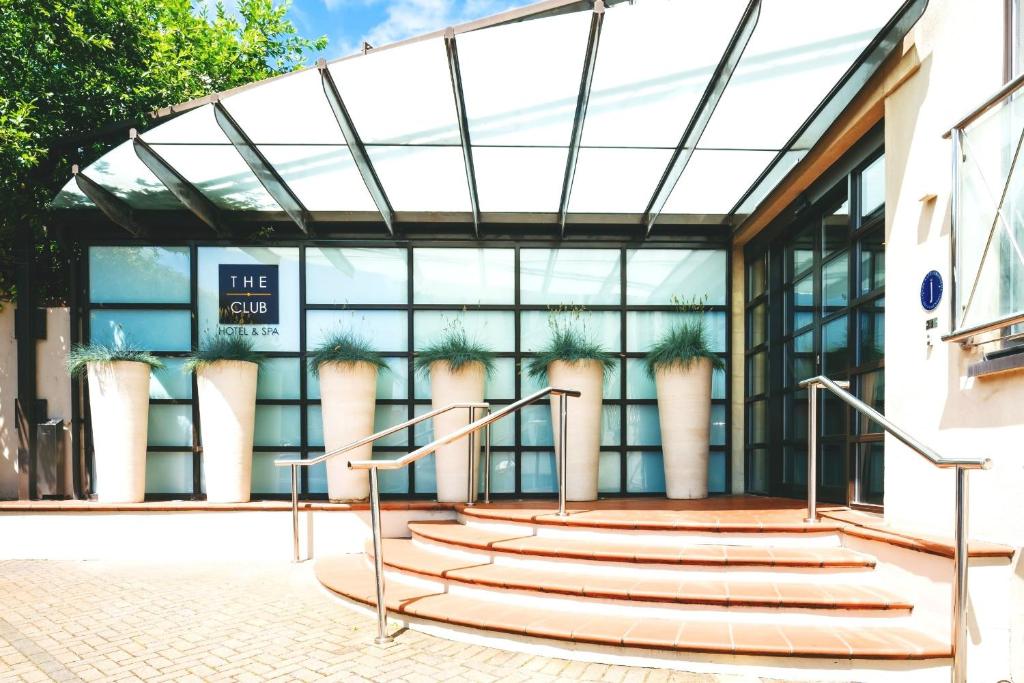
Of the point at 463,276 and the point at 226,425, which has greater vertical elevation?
the point at 463,276

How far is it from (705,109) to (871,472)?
2774 mm

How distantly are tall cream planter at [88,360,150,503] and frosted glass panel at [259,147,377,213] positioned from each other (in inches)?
85.6

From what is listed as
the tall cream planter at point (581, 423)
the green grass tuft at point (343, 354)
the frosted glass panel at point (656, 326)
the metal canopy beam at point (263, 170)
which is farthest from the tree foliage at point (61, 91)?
the frosted glass panel at point (656, 326)

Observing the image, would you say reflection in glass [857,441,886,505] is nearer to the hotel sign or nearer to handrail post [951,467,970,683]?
handrail post [951,467,970,683]

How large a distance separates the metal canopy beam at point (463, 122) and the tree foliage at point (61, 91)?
2941 millimetres

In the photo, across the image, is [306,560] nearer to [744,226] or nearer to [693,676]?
[693,676]

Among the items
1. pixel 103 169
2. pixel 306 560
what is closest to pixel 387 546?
pixel 306 560

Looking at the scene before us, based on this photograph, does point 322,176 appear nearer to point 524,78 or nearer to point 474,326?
point 474,326

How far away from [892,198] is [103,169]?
20.1ft

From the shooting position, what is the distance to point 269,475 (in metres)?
7.04

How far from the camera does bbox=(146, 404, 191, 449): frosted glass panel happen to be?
704cm

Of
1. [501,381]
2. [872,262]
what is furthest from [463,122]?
[872,262]

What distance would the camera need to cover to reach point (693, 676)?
3.11 m

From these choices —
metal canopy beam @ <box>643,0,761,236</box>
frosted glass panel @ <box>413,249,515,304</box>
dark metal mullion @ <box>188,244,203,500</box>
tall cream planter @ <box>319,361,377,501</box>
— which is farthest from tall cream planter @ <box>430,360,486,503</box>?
dark metal mullion @ <box>188,244,203,500</box>
